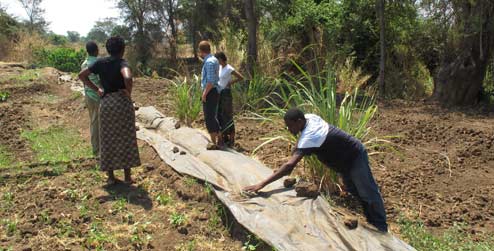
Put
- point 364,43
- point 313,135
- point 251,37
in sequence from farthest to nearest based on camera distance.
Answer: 1. point 364,43
2. point 251,37
3. point 313,135

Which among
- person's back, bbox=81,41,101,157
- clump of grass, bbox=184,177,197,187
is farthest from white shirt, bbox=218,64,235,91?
person's back, bbox=81,41,101,157

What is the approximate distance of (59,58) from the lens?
18.5m

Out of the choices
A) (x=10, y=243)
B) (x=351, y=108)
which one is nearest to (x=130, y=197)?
(x=10, y=243)

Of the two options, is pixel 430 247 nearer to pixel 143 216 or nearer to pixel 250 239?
pixel 250 239

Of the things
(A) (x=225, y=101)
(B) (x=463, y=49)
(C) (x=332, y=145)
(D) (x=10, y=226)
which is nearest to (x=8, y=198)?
(D) (x=10, y=226)

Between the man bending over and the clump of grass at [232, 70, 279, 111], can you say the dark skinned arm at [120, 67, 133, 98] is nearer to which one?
the man bending over

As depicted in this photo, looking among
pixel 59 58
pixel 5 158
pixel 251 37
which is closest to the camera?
pixel 5 158

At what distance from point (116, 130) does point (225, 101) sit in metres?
1.45

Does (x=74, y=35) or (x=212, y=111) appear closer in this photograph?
(x=212, y=111)

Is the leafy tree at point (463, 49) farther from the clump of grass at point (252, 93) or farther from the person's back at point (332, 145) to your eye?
the person's back at point (332, 145)

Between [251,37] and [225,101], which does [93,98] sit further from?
[251,37]

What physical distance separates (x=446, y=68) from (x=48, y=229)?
7.69 metres

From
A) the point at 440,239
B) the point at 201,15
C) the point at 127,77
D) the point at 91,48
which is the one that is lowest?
the point at 440,239

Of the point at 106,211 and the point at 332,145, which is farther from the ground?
the point at 332,145
